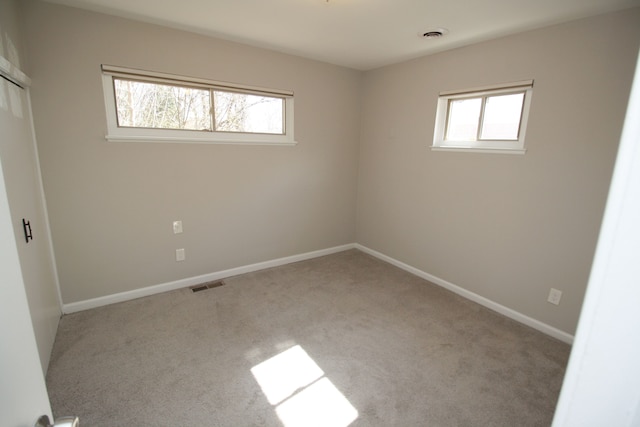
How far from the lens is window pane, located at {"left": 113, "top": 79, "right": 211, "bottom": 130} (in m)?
2.51

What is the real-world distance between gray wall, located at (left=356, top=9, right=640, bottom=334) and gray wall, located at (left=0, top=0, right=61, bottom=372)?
3227 millimetres

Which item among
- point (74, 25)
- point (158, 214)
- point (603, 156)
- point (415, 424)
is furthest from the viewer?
point (158, 214)

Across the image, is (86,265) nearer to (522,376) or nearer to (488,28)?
(522,376)

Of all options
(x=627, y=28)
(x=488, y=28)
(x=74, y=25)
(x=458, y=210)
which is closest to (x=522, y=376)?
(x=458, y=210)

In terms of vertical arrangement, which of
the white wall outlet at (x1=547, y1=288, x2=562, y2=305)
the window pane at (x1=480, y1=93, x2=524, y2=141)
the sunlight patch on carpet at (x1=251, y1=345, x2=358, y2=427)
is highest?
the window pane at (x1=480, y1=93, x2=524, y2=141)

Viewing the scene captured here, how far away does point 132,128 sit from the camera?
8.32 feet

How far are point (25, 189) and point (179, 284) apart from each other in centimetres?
146

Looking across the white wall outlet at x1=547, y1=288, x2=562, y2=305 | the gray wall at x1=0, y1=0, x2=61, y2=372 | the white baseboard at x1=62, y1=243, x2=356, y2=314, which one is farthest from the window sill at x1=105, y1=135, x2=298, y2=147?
the white wall outlet at x1=547, y1=288, x2=562, y2=305

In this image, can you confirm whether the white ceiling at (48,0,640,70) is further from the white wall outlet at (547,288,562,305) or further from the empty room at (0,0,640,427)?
the white wall outlet at (547,288,562,305)

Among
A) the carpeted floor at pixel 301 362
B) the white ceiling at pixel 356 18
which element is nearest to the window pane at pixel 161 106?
the white ceiling at pixel 356 18

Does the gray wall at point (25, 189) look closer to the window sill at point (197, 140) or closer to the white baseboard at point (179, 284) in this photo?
the white baseboard at point (179, 284)

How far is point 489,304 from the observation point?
109 inches

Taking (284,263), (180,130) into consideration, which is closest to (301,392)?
(284,263)

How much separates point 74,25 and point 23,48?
38 cm
